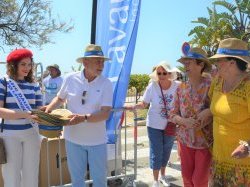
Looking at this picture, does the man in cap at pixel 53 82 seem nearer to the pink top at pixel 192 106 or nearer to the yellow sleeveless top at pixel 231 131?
the pink top at pixel 192 106

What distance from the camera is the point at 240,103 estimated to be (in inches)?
146

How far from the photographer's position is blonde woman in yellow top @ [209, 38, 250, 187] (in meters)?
3.73

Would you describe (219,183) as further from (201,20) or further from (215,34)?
(201,20)

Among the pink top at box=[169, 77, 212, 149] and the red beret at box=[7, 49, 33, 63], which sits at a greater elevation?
the red beret at box=[7, 49, 33, 63]

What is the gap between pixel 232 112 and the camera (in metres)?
3.74

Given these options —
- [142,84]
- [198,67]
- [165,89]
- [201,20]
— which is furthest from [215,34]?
[142,84]

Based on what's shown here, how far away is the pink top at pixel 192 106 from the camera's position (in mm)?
4504

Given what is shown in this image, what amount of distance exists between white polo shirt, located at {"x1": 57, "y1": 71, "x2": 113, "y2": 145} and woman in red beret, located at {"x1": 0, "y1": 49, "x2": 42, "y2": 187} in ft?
1.37

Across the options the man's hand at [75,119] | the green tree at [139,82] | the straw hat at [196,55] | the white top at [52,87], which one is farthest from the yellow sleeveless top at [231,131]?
the green tree at [139,82]

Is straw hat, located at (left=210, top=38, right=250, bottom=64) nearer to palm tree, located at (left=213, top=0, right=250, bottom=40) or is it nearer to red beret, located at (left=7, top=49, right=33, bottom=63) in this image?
red beret, located at (left=7, top=49, right=33, bottom=63)

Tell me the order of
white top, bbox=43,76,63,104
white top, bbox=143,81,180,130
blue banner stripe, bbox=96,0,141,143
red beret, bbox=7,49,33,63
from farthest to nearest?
white top, bbox=43,76,63,104, white top, bbox=143,81,180,130, blue banner stripe, bbox=96,0,141,143, red beret, bbox=7,49,33,63

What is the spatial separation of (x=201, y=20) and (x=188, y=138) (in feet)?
42.9

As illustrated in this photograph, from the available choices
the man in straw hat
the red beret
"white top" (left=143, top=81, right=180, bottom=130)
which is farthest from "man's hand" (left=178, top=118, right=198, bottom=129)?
the red beret

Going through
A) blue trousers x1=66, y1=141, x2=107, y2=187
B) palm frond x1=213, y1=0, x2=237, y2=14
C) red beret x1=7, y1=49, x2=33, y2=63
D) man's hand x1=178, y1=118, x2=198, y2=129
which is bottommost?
blue trousers x1=66, y1=141, x2=107, y2=187
